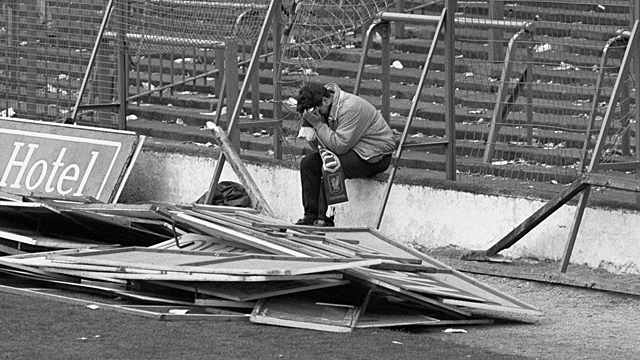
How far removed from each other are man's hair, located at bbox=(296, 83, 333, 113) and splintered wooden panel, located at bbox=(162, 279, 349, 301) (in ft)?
8.23

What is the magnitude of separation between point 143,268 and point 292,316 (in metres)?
1.08

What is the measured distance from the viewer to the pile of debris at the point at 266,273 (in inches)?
324

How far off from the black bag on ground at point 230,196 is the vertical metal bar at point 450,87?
5.52 ft

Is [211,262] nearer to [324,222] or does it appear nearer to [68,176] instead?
[324,222]

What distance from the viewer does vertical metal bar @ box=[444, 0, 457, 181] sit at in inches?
426

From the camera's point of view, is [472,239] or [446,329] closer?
[446,329]

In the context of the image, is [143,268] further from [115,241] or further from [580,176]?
[580,176]

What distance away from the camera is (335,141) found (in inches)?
424

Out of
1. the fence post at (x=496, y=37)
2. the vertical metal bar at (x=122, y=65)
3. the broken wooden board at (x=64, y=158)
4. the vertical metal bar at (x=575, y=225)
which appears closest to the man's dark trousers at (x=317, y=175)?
the fence post at (x=496, y=37)

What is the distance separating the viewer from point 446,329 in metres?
8.28

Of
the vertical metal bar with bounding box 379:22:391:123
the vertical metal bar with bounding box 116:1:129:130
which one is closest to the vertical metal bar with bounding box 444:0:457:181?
the vertical metal bar with bounding box 379:22:391:123

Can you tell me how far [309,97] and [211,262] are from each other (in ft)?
8.19

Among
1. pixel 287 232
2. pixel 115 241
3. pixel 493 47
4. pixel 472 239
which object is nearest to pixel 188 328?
pixel 287 232

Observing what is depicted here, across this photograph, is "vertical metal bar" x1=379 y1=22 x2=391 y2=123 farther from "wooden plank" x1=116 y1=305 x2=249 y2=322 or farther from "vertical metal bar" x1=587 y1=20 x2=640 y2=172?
"wooden plank" x1=116 y1=305 x2=249 y2=322
